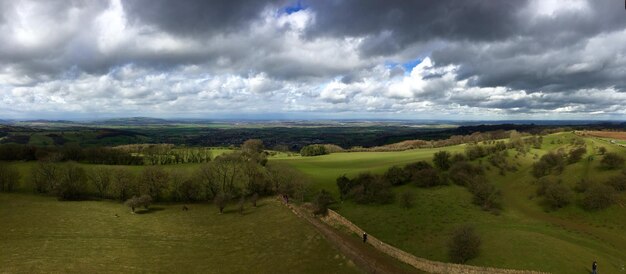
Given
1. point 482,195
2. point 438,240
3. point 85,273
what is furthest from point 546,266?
point 85,273

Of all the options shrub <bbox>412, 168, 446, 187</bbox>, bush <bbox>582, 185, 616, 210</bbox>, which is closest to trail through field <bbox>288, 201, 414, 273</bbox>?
shrub <bbox>412, 168, 446, 187</bbox>

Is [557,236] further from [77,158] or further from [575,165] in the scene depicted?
[77,158]

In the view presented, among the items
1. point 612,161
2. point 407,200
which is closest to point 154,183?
point 407,200

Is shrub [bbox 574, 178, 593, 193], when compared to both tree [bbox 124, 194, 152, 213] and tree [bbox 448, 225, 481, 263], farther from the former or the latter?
tree [bbox 124, 194, 152, 213]

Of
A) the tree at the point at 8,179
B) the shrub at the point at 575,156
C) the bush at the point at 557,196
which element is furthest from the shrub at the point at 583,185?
the tree at the point at 8,179

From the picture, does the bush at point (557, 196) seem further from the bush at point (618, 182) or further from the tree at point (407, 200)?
the tree at point (407, 200)
